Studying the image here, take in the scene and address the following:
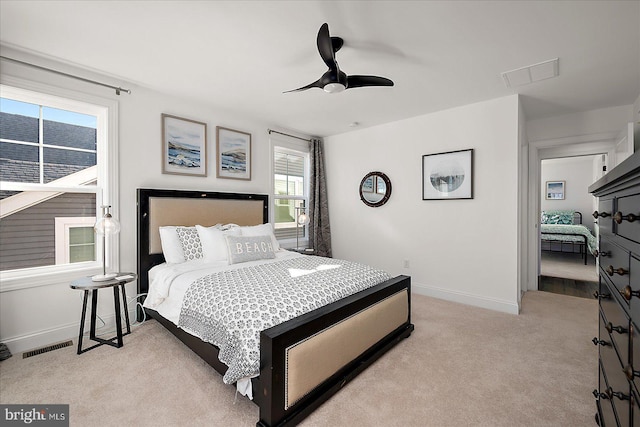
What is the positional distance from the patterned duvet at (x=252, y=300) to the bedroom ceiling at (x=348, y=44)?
1.85 metres

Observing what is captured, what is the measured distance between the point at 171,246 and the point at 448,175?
11.2ft

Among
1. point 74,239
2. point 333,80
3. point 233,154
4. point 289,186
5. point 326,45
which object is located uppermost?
point 326,45

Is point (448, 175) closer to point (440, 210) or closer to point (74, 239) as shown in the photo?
point (440, 210)

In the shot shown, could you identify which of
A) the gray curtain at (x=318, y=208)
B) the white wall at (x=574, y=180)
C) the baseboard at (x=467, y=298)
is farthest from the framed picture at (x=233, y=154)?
the white wall at (x=574, y=180)

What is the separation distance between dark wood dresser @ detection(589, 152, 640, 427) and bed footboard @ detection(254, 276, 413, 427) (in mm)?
1286

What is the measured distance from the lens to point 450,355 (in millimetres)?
2391

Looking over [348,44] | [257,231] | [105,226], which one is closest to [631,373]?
[348,44]

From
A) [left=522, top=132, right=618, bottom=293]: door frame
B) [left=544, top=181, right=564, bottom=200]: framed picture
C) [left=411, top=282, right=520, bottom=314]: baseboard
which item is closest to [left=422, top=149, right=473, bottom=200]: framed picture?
[left=411, top=282, right=520, bottom=314]: baseboard

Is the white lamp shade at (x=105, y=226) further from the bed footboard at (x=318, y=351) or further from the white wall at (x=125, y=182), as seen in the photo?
the bed footboard at (x=318, y=351)

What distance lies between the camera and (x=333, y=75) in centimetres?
212

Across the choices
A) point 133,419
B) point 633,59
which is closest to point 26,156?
point 133,419

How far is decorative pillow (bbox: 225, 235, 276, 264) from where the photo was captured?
9.50ft

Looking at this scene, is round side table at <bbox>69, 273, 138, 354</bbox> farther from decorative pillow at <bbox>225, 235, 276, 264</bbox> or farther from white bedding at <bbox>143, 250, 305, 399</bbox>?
decorative pillow at <bbox>225, 235, 276, 264</bbox>

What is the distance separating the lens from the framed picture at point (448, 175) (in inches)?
144
